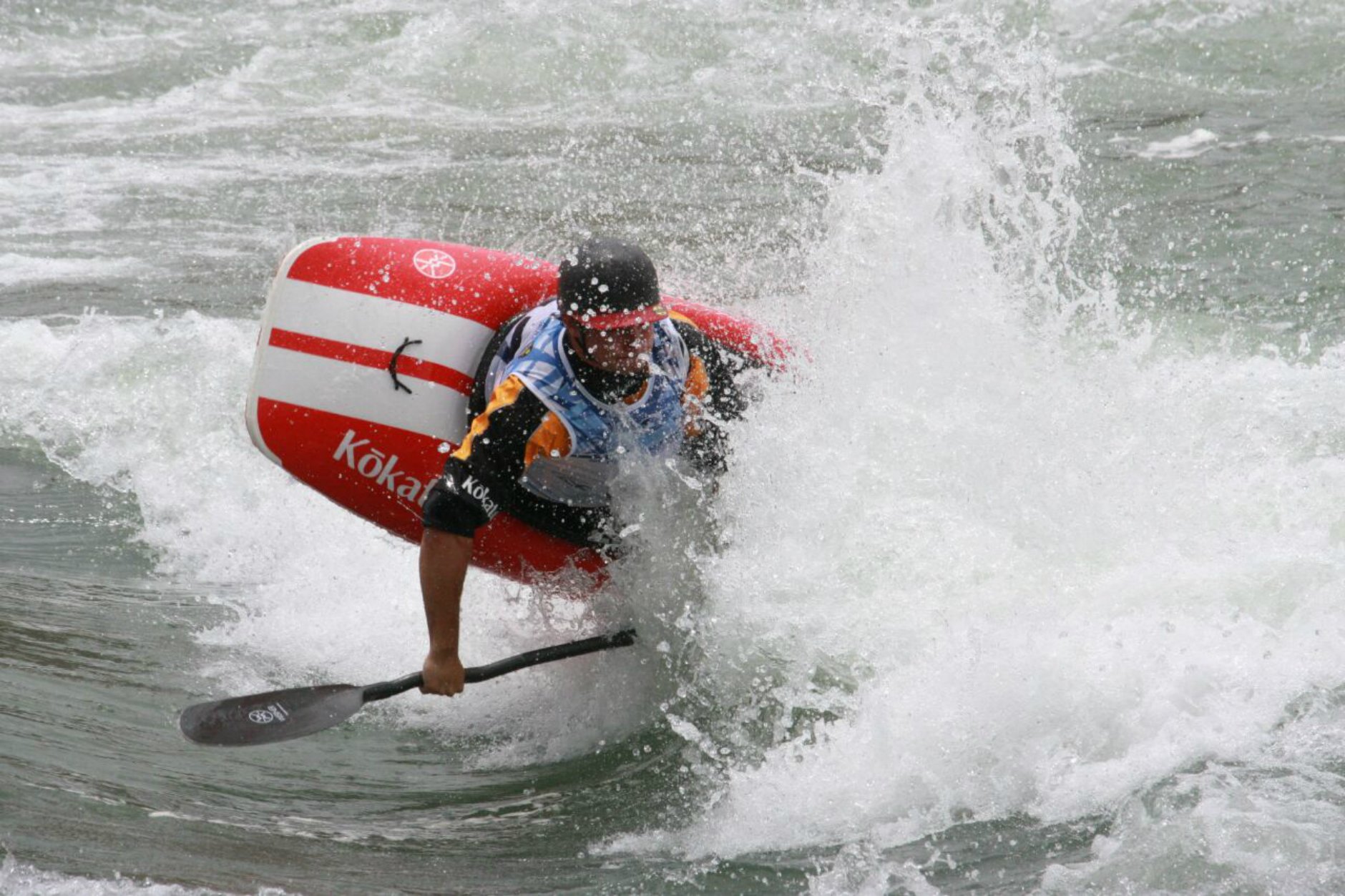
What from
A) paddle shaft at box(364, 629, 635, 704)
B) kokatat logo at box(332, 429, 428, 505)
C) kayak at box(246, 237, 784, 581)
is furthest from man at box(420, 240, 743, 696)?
kokatat logo at box(332, 429, 428, 505)

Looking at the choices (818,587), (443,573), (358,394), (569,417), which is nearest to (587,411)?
(569,417)

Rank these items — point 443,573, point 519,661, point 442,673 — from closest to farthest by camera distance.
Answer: point 443,573
point 442,673
point 519,661

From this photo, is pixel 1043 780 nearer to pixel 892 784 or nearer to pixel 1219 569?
pixel 892 784

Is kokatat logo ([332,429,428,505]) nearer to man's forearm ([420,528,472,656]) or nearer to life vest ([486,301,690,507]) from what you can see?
life vest ([486,301,690,507])

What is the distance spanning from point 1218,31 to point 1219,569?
7.05 meters

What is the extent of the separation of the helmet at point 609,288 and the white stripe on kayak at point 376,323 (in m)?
0.67

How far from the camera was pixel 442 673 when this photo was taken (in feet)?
11.2

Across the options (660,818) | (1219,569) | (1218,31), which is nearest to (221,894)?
(660,818)

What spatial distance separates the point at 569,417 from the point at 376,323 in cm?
82

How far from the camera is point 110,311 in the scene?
6.64 meters

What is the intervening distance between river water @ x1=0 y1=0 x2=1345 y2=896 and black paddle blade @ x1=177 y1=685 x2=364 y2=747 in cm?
13

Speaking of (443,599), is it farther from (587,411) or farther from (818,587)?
(818,587)

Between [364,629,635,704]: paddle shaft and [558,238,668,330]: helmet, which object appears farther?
[364,629,635,704]: paddle shaft

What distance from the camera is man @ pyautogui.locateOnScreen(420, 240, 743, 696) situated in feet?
10.5
